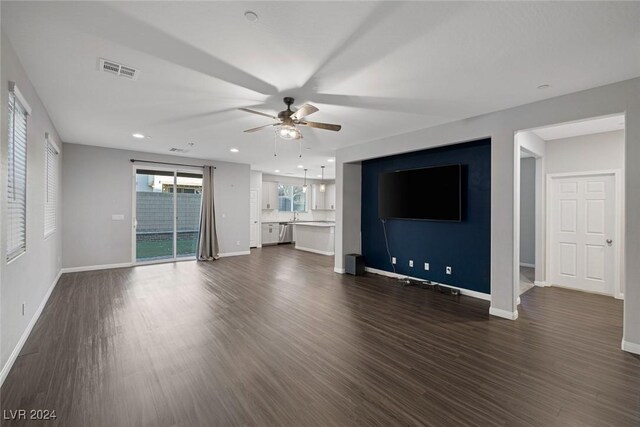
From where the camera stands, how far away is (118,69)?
269cm

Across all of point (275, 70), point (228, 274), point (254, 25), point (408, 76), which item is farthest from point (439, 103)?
point (228, 274)

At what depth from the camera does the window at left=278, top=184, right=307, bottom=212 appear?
11.4m

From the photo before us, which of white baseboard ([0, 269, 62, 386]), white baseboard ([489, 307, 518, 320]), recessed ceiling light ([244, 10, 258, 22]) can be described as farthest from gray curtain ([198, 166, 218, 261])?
white baseboard ([489, 307, 518, 320])

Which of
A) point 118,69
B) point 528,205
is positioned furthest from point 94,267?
point 528,205

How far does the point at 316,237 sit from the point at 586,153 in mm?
6560

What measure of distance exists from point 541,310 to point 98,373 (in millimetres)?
5287

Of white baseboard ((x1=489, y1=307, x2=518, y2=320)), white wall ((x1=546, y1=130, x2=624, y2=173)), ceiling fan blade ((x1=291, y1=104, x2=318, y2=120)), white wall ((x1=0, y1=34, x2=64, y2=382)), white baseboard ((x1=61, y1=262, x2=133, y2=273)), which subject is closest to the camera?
white wall ((x1=0, y1=34, x2=64, y2=382))

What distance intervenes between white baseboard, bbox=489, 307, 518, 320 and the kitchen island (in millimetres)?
5092

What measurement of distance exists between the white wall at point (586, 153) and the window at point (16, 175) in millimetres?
7593

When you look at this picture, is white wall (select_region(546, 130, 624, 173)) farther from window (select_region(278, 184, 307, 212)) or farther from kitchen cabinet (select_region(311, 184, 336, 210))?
window (select_region(278, 184, 307, 212))

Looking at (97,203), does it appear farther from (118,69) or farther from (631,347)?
(631,347)

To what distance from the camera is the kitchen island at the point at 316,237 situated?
8445 millimetres

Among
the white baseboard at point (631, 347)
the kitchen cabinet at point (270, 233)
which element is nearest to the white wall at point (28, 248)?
the white baseboard at point (631, 347)

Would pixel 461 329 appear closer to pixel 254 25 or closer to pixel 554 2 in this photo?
pixel 554 2
